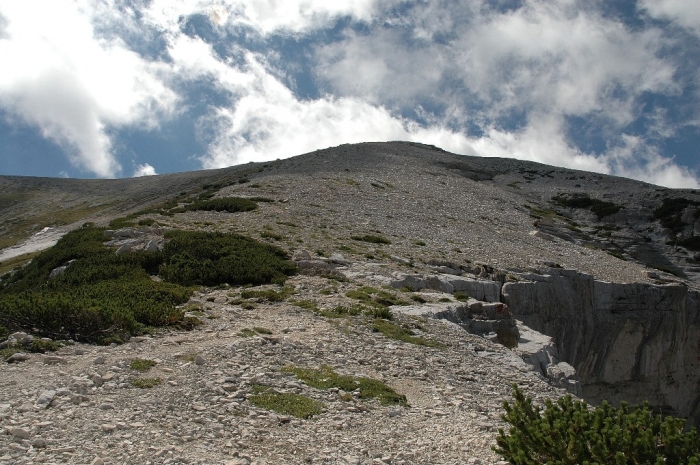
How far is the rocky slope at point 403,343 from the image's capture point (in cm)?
893

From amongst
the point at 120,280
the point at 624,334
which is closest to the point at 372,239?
the point at 120,280

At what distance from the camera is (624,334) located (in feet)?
106

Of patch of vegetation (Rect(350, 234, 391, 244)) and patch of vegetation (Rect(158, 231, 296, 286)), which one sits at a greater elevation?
patch of vegetation (Rect(350, 234, 391, 244))

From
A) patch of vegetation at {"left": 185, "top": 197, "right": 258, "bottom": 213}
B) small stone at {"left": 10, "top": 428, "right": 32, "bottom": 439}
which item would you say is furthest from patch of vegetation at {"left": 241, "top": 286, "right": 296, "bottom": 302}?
patch of vegetation at {"left": 185, "top": 197, "right": 258, "bottom": 213}

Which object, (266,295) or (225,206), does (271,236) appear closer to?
(225,206)

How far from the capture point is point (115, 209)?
69.2 m

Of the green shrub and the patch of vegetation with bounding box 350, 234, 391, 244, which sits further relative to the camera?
the patch of vegetation with bounding box 350, 234, 391, 244

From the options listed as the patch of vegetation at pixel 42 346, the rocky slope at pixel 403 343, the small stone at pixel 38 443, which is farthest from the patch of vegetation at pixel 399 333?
the small stone at pixel 38 443

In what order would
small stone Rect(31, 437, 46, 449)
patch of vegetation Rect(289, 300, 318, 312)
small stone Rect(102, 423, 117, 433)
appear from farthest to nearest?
patch of vegetation Rect(289, 300, 318, 312) < small stone Rect(102, 423, 117, 433) < small stone Rect(31, 437, 46, 449)

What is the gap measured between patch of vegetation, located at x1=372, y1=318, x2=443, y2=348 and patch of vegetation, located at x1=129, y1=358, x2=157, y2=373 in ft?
22.5

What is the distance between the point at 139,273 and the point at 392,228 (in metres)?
17.9

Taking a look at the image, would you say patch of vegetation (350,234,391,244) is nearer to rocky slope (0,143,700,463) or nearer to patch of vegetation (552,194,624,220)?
rocky slope (0,143,700,463)

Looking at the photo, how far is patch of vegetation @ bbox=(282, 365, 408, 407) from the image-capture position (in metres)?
11.4

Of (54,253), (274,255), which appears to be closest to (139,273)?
(274,255)
